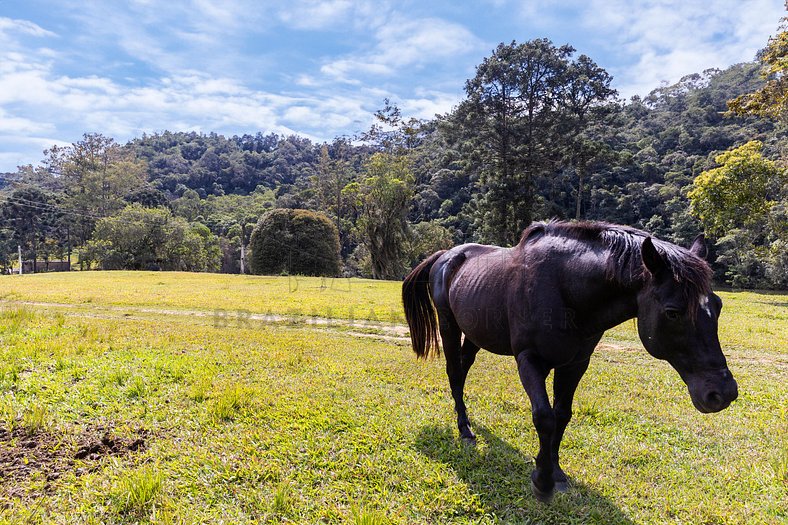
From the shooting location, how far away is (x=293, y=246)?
31188 millimetres

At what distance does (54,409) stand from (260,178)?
95428mm

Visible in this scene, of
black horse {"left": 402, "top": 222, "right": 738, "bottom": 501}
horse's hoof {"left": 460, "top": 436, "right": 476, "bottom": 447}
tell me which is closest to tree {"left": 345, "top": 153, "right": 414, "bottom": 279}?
black horse {"left": 402, "top": 222, "right": 738, "bottom": 501}

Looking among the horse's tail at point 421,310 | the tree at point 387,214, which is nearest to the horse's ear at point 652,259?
the horse's tail at point 421,310

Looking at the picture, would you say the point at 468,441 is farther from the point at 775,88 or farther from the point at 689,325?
the point at 775,88

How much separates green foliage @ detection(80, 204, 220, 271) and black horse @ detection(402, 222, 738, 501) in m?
38.3

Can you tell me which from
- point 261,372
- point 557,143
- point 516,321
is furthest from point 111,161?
point 516,321

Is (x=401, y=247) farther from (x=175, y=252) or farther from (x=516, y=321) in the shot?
(x=516, y=321)

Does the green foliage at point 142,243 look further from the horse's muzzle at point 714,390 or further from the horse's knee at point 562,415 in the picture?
the horse's muzzle at point 714,390

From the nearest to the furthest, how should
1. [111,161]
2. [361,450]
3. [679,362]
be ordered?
[679,362]
[361,450]
[111,161]

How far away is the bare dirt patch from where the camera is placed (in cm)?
265

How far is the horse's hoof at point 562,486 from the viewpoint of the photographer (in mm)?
2808

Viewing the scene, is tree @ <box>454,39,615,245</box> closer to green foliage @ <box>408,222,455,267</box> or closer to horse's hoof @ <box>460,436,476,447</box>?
green foliage @ <box>408,222,455,267</box>

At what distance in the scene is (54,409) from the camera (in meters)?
3.62

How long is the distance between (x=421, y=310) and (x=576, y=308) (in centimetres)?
226
